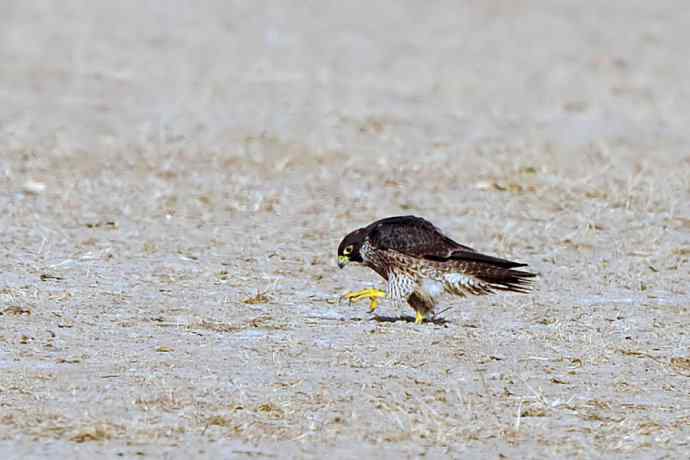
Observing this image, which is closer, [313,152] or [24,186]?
[24,186]

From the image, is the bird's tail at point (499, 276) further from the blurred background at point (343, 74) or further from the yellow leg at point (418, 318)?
the blurred background at point (343, 74)

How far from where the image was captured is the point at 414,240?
8141 millimetres

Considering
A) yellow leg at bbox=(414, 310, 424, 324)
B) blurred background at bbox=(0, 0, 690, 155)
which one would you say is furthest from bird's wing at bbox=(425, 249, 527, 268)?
blurred background at bbox=(0, 0, 690, 155)

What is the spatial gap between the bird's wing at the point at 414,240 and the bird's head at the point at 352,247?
96 mm

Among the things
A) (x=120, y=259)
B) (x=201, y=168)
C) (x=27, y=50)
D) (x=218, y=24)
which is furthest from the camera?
(x=218, y=24)

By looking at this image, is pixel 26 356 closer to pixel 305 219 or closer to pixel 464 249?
pixel 464 249

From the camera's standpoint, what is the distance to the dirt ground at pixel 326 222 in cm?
633

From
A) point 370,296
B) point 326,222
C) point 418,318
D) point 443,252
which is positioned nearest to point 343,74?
point 326,222

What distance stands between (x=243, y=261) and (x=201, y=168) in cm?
337

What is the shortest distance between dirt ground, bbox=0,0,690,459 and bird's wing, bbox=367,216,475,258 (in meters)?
0.44

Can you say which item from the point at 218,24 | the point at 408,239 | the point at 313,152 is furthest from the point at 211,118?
the point at 408,239

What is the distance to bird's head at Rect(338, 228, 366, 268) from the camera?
27.5 feet

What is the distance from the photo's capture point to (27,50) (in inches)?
742

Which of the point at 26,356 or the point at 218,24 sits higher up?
the point at 218,24
